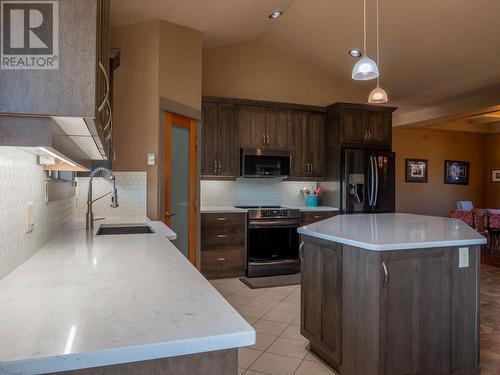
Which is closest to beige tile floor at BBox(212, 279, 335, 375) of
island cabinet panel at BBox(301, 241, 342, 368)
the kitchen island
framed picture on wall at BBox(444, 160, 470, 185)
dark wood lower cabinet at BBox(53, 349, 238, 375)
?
island cabinet panel at BBox(301, 241, 342, 368)

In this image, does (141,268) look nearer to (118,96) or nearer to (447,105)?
(118,96)

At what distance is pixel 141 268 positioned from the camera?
1365mm

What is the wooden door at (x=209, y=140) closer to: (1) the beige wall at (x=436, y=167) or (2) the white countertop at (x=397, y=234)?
(2) the white countertop at (x=397, y=234)

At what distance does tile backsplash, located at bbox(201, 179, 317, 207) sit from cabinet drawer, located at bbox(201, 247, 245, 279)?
819 mm

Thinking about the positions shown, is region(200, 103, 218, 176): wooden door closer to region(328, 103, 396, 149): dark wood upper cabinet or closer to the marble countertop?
the marble countertop

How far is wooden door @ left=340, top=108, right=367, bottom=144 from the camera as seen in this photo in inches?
214

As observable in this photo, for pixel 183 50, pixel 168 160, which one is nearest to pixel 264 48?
pixel 183 50

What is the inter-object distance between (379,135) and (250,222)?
2572 mm

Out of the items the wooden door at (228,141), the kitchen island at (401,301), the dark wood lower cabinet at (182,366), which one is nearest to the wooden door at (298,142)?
the wooden door at (228,141)

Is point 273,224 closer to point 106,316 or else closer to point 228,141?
point 228,141

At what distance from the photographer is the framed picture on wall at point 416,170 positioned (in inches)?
330

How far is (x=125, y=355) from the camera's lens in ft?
2.30

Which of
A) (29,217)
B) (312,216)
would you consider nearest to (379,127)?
(312,216)

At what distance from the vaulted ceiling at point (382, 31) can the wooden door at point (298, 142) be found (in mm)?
1061
